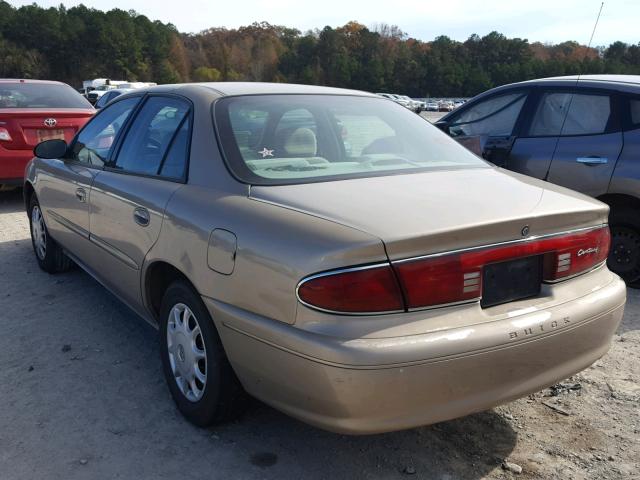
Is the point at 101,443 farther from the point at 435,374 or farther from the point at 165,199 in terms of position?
the point at 435,374

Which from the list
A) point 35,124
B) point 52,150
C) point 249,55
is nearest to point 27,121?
point 35,124

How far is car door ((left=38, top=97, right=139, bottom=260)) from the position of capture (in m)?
3.80

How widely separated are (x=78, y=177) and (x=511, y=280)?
116 inches

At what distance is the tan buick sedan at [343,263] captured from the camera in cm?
200

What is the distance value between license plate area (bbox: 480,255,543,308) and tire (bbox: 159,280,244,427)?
1.11m

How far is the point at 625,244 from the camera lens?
15.6 feet

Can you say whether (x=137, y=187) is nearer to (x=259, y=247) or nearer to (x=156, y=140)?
(x=156, y=140)

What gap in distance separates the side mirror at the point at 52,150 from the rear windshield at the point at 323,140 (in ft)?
6.45

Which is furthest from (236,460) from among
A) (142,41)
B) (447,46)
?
(447,46)

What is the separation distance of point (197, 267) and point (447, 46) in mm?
117595

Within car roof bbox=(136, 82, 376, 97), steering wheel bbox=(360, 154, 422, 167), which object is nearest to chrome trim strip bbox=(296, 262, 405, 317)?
steering wheel bbox=(360, 154, 422, 167)

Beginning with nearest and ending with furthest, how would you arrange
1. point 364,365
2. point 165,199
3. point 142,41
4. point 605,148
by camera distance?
point 364,365
point 165,199
point 605,148
point 142,41

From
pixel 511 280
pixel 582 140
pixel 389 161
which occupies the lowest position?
pixel 511 280

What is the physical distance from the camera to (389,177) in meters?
2.64
